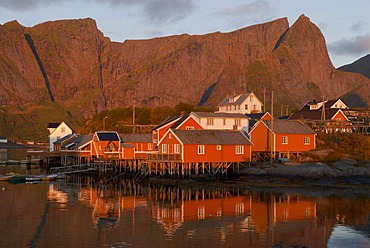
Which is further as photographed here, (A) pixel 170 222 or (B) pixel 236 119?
(B) pixel 236 119

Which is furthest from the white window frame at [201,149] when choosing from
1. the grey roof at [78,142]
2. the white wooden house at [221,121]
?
the grey roof at [78,142]

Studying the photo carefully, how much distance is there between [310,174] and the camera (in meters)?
61.1

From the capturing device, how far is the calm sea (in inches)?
1292

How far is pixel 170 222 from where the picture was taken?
127ft

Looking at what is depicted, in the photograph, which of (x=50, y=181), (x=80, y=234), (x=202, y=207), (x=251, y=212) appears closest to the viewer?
(x=80, y=234)

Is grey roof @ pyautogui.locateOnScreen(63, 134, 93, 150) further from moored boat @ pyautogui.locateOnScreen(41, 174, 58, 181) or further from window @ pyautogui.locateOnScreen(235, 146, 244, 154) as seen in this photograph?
window @ pyautogui.locateOnScreen(235, 146, 244, 154)

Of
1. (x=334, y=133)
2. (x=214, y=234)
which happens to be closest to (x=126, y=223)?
(x=214, y=234)

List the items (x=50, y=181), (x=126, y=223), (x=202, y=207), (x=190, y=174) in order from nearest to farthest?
(x=126, y=223) < (x=202, y=207) < (x=190, y=174) < (x=50, y=181)

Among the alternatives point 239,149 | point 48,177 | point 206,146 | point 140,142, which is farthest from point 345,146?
point 48,177

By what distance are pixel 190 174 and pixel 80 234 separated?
30694 mm

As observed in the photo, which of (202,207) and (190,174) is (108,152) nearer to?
(190,174)

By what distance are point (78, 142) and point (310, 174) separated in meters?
40.7

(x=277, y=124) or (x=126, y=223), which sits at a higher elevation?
(x=277, y=124)

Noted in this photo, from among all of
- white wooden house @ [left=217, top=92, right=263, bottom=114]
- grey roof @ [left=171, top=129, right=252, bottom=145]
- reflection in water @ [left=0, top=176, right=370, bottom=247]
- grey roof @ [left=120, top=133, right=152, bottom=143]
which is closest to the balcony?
grey roof @ [left=171, top=129, right=252, bottom=145]
